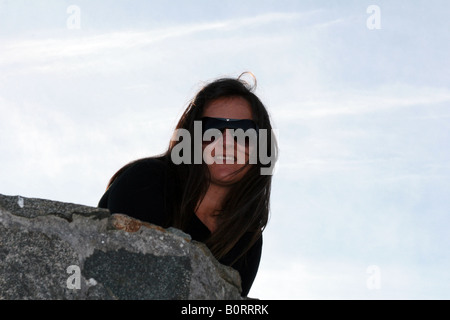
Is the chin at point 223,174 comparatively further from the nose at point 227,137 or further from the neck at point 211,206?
the nose at point 227,137

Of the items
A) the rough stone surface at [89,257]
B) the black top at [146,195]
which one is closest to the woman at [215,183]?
the black top at [146,195]

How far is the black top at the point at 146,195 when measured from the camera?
3945mm

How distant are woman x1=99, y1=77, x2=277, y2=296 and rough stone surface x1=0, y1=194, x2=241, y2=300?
92cm

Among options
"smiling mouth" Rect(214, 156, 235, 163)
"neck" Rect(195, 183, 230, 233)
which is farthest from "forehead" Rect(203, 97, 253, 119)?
"neck" Rect(195, 183, 230, 233)

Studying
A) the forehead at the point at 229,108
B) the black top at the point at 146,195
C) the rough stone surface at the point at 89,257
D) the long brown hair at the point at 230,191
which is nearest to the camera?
the rough stone surface at the point at 89,257

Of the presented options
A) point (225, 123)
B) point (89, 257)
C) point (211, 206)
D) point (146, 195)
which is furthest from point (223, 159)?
point (89, 257)

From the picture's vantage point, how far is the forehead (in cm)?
452

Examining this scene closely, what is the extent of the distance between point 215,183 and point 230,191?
17 cm

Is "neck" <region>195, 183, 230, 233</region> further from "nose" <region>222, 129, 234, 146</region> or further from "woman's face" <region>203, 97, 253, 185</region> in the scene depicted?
"nose" <region>222, 129, 234, 146</region>

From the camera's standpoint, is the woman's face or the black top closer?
the black top

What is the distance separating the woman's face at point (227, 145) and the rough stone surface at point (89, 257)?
1.32 m

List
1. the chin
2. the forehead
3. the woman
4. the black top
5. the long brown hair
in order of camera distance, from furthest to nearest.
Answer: the forehead → the chin → the long brown hair → the woman → the black top
